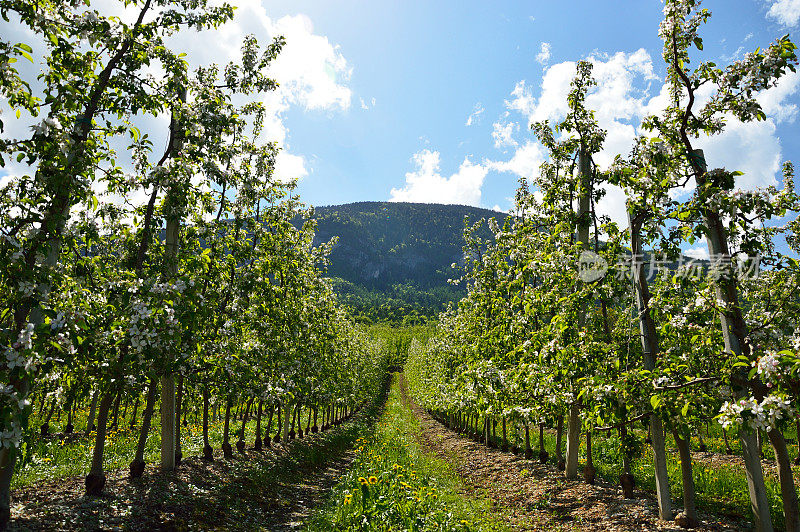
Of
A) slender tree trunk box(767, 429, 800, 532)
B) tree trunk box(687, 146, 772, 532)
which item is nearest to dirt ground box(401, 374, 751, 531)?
tree trunk box(687, 146, 772, 532)

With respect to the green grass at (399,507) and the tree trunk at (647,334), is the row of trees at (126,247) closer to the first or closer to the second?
the green grass at (399,507)

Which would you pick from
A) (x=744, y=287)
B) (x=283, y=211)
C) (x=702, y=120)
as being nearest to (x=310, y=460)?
(x=283, y=211)

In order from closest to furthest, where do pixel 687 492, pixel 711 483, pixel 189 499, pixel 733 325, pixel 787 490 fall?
pixel 787 490 → pixel 733 325 → pixel 687 492 → pixel 189 499 → pixel 711 483

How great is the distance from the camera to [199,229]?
11.1m

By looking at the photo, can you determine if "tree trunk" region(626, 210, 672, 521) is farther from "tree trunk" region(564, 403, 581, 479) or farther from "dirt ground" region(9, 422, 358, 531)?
"dirt ground" region(9, 422, 358, 531)

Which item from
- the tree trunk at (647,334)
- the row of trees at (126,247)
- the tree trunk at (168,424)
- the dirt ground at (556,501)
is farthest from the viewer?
the tree trunk at (168,424)

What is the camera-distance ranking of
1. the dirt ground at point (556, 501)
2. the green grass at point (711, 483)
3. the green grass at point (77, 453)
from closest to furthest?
the dirt ground at point (556, 501) → the green grass at point (711, 483) → the green grass at point (77, 453)

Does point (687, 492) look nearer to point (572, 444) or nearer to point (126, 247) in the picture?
point (572, 444)

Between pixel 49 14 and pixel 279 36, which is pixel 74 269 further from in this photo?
pixel 279 36

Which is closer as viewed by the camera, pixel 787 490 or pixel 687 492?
pixel 787 490

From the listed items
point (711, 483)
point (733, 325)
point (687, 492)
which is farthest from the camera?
point (711, 483)

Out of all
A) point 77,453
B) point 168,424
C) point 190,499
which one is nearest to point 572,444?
point 190,499

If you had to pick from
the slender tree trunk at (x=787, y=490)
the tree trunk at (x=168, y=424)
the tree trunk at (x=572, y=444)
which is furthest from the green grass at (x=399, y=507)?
the slender tree trunk at (x=787, y=490)

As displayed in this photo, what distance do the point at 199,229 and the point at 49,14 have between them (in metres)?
5.64
